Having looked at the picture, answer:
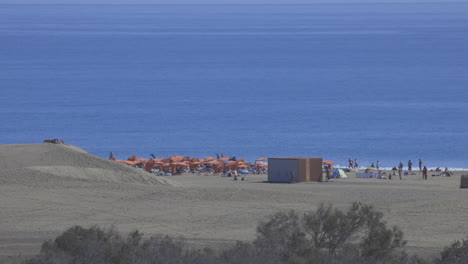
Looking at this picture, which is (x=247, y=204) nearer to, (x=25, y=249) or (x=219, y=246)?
(x=219, y=246)

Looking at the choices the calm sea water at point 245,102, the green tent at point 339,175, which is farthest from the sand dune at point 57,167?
the calm sea water at point 245,102

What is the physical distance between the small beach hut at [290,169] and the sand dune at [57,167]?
175 inches

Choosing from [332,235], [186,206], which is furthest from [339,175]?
[332,235]

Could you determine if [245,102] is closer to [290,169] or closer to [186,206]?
[290,169]

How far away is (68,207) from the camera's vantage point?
2331cm

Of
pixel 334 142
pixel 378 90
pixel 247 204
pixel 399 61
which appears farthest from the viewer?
pixel 399 61

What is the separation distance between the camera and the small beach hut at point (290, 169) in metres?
32.8

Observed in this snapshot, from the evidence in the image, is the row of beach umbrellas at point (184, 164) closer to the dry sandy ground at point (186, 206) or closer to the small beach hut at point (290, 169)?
the small beach hut at point (290, 169)

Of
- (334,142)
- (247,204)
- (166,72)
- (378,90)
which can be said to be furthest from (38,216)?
(166,72)

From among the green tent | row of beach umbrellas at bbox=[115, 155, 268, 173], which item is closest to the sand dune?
row of beach umbrellas at bbox=[115, 155, 268, 173]

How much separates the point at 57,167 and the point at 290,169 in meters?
8.24

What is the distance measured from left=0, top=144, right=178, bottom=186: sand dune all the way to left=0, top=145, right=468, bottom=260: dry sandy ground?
0.26 ft

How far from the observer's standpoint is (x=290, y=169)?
32.9 meters

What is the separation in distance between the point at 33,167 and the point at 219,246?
12767 millimetres
